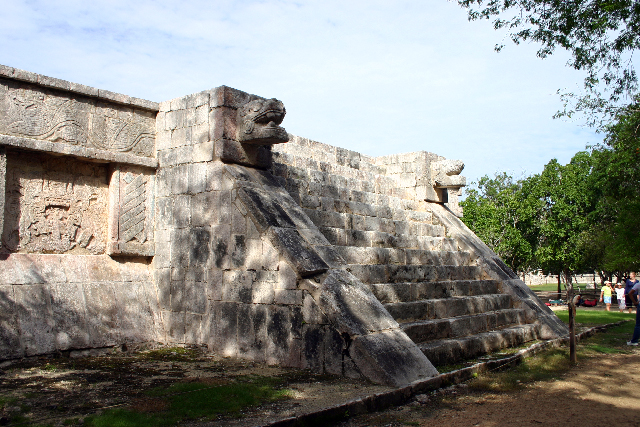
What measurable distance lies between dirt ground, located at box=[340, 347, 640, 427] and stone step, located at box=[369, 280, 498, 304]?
1.66 m

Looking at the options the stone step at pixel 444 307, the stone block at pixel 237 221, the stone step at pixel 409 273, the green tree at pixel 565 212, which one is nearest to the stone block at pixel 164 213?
the stone block at pixel 237 221

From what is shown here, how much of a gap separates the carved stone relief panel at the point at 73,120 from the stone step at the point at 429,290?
12.6ft

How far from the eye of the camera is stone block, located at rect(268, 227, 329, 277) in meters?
A: 5.80

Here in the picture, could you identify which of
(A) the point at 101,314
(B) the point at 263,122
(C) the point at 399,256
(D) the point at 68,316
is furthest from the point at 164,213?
(C) the point at 399,256

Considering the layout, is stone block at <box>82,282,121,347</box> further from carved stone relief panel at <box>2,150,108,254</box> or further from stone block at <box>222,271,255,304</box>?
stone block at <box>222,271,255,304</box>

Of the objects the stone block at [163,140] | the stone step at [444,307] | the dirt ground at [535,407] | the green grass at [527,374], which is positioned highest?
the stone block at [163,140]

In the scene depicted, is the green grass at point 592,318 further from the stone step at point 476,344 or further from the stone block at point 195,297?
the stone block at point 195,297

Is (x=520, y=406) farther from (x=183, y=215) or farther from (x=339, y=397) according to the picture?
(x=183, y=215)

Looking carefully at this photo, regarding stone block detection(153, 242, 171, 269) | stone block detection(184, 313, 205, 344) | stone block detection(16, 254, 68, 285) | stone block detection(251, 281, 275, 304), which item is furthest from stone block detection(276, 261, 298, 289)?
stone block detection(16, 254, 68, 285)

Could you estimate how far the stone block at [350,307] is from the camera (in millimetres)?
5414

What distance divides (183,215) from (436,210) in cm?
519

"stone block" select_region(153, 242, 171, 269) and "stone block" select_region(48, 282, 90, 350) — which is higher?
"stone block" select_region(153, 242, 171, 269)

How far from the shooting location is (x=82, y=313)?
6.48 meters

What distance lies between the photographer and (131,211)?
7.35 meters
